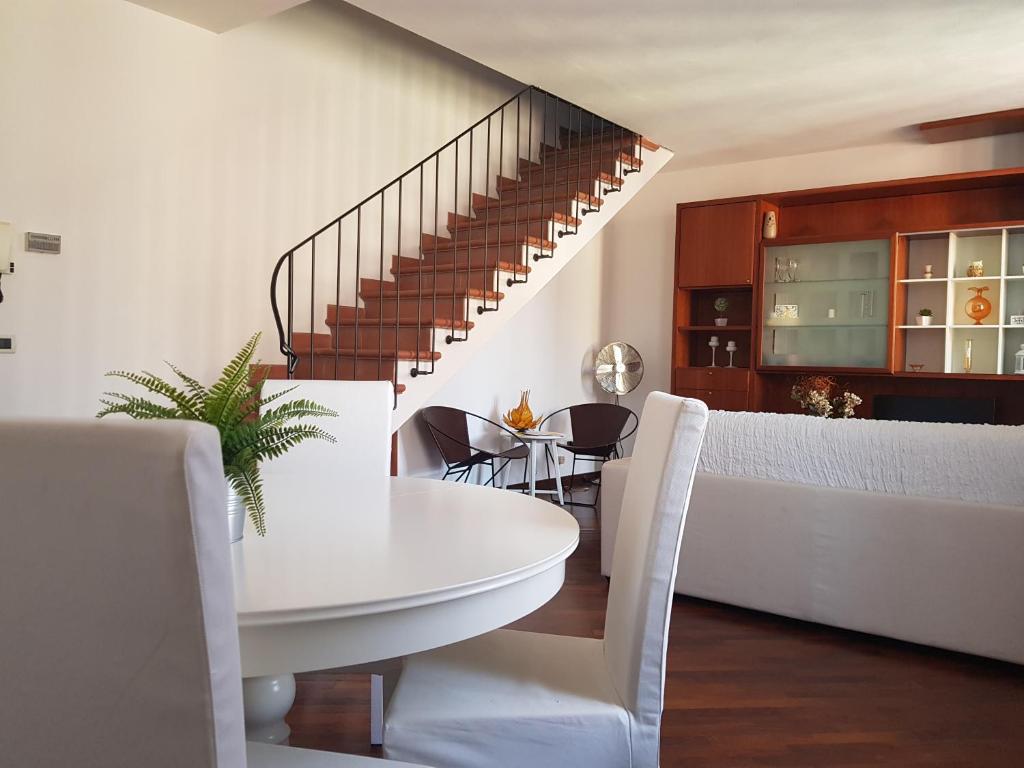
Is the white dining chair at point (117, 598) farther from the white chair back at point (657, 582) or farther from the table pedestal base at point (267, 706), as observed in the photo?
the table pedestal base at point (267, 706)

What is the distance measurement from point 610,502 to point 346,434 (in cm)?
176

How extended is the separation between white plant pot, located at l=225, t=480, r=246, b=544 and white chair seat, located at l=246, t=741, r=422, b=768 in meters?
0.35

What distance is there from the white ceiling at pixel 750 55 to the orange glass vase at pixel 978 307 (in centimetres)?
126

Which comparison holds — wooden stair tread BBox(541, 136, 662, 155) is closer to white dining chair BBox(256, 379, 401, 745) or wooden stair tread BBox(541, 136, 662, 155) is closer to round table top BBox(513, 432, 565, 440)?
round table top BBox(513, 432, 565, 440)

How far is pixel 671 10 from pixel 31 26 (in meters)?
2.93

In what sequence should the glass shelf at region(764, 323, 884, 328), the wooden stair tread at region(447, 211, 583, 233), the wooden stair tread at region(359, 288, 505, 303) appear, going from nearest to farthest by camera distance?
1. the wooden stair tread at region(359, 288, 505, 303)
2. the wooden stair tread at region(447, 211, 583, 233)
3. the glass shelf at region(764, 323, 884, 328)

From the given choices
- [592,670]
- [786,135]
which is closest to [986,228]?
[786,135]

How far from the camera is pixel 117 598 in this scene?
762 mm

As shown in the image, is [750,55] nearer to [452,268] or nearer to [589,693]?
[452,268]

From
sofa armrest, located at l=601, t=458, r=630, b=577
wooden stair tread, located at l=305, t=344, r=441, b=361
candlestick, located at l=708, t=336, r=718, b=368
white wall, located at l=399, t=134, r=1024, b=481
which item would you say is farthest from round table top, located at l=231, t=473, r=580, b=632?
candlestick, located at l=708, t=336, r=718, b=368

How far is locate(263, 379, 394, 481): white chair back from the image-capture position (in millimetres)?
2480

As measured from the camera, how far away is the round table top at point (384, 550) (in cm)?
115

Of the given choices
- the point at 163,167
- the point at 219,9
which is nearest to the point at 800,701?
the point at 163,167

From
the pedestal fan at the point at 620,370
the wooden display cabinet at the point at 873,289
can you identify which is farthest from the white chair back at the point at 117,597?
the pedestal fan at the point at 620,370
